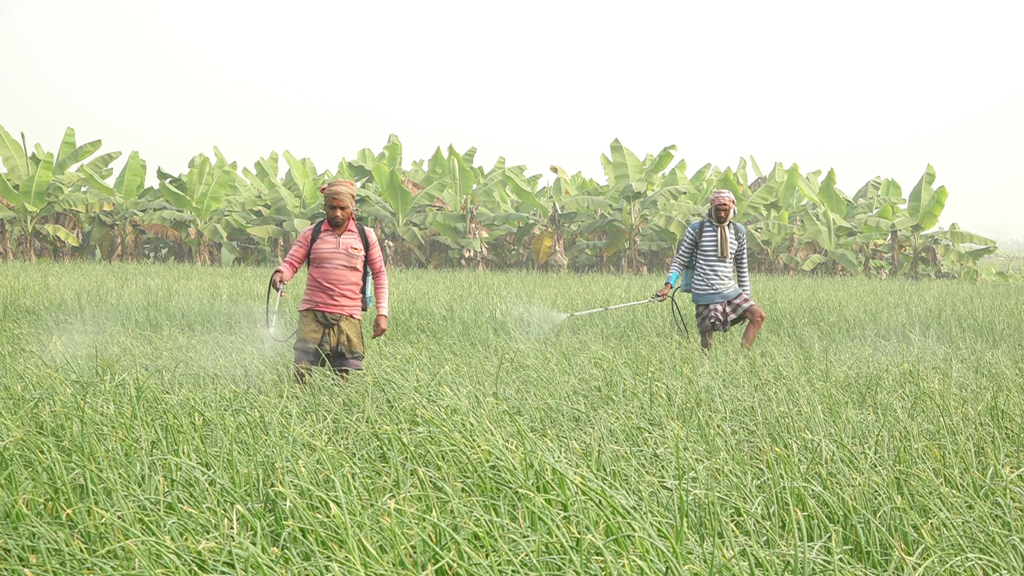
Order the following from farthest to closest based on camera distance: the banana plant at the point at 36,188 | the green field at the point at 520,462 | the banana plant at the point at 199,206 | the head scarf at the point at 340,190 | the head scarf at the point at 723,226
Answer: the banana plant at the point at 199,206, the banana plant at the point at 36,188, the head scarf at the point at 723,226, the head scarf at the point at 340,190, the green field at the point at 520,462

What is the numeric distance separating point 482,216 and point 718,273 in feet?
32.7

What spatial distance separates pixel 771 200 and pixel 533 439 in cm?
1319

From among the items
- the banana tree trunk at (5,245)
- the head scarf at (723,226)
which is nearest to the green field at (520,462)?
the head scarf at (723,226)

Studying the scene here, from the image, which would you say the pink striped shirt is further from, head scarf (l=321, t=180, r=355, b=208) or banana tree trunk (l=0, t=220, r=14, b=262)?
banana tree trunk (l=0, t=220, r=14, b=262)

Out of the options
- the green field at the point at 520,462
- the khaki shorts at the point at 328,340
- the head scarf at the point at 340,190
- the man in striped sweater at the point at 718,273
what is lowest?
the green field at the point at 520,462

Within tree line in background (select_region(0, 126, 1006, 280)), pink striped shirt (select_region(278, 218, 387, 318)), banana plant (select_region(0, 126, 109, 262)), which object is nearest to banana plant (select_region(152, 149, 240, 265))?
tree line in background (select_region(0, 126, 1006, 280))

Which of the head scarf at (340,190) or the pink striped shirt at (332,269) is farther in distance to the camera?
the pink striped shirt at (332,269)

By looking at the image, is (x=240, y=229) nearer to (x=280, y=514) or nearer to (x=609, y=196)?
(x=609, y=196)

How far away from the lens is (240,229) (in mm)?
16625

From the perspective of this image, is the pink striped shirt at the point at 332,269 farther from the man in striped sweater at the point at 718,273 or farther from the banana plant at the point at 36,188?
the banana plant at the point at 36,188

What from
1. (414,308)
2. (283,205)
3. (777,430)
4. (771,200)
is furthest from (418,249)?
(777,430)

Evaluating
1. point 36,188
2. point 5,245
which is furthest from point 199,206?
point 5,245

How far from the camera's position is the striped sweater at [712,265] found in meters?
5.74

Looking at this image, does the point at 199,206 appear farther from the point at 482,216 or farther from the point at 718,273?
the point at 718,273
